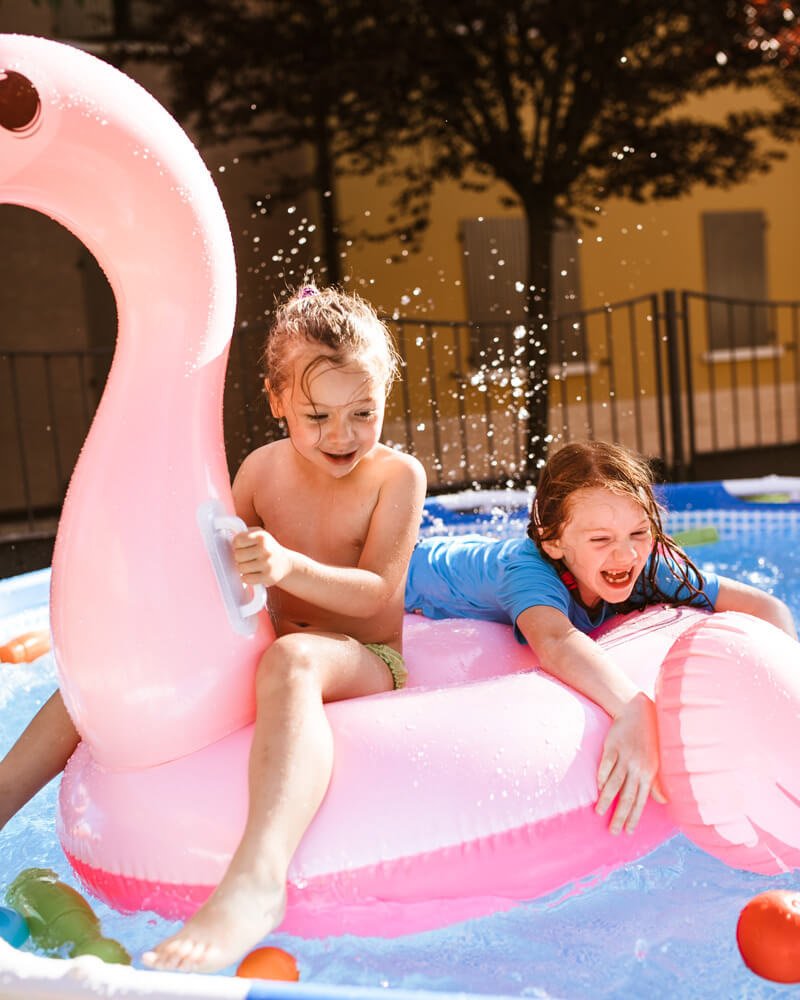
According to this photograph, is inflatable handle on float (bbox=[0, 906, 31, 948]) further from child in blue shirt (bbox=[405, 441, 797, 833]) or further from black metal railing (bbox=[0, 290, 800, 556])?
black metal railing (bbox=[0, 290, 800, 556])

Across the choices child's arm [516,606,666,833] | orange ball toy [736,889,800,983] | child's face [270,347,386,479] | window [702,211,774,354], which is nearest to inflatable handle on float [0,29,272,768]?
child's face [270,347,386,479]

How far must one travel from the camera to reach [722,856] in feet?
6.31

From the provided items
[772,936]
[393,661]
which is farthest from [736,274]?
[772,936]

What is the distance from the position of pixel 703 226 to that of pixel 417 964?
33.6 feet

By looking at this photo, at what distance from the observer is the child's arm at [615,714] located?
6.30 feet

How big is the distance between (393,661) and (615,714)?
46 cm

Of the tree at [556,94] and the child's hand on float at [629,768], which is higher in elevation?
the tree at [556,94]

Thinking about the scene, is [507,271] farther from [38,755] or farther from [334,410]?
[38,755]

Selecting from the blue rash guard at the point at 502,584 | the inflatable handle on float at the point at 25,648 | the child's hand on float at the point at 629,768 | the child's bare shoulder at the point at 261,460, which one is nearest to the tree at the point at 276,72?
the inflatable handle on float at the point at 25,648

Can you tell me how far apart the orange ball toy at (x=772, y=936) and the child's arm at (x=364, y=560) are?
84cm

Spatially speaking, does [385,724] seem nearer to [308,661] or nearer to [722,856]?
[308,661]

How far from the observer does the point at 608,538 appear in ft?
7.43

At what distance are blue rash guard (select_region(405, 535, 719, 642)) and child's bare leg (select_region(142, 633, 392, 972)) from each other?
1.61 ft

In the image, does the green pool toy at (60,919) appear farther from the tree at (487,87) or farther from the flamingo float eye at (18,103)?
the tree at (487,87)
